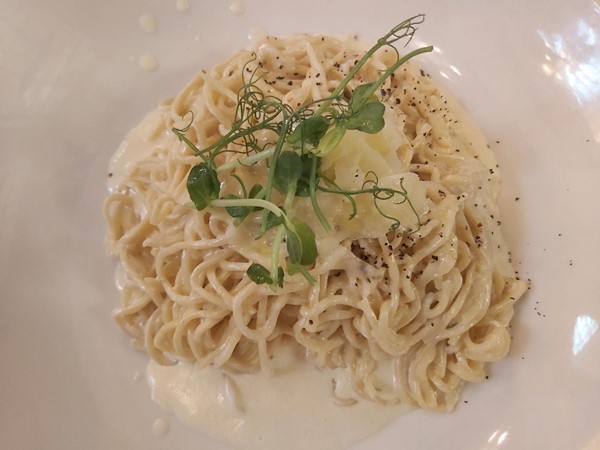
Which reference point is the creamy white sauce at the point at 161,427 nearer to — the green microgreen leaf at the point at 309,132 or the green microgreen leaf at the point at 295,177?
the green microgreen leaf at the point at 295,177

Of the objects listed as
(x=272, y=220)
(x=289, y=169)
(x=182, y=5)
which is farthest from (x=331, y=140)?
(x=182, y=5)

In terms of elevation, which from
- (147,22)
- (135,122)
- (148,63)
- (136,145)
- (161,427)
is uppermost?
(147,22)

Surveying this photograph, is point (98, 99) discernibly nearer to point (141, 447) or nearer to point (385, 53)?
point (385, 53)

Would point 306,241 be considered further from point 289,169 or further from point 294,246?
point 289,169

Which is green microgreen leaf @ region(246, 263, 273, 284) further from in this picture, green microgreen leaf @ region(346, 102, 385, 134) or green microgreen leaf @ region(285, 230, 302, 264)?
green microgreen leaf @ region(346, 102, 385, 134)

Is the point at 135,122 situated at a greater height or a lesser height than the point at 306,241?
greater

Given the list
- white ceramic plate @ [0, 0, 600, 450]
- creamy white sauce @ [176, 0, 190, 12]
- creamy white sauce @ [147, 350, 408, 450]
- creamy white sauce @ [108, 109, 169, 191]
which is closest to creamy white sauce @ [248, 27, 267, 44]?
white ceramic plate @ [0, 0, 600, 450]
